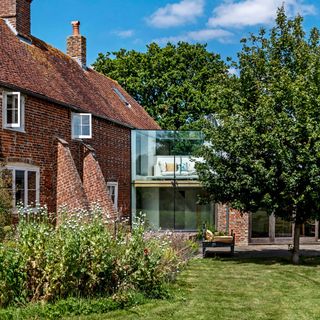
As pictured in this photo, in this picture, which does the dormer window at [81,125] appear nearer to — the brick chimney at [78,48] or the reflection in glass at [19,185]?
the reflection in glass at [19,185]

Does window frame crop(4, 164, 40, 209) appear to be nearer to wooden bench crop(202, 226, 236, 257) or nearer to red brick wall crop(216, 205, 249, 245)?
wooden bench crop(202, 226, 236, 257)

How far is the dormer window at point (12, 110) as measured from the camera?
51.3 ft

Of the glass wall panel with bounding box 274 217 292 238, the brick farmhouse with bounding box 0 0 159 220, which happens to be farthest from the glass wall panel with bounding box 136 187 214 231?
the glass wall panel with bounding box 274 217 292 238

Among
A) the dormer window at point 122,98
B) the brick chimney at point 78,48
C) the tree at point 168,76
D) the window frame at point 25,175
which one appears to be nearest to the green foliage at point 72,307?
the window frame at point 25,175

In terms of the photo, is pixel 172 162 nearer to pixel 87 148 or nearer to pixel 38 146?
pixel 87 148

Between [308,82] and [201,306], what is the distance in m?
8.17

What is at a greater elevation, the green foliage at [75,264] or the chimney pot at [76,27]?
the chimney pot at [76,27]

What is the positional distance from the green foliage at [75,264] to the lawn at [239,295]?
687 millimetres

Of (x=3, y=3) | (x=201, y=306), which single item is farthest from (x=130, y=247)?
(x=3, y=3)

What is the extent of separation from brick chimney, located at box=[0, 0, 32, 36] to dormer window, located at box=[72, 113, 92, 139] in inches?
159

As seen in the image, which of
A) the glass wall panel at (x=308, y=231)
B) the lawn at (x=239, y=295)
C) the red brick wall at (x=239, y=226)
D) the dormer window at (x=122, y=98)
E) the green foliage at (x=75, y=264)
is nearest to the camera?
the green foliage at (x=75, y=264)

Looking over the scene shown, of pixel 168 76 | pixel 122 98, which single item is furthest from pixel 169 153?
pixel 168 76

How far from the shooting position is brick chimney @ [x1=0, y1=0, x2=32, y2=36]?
2009 cm

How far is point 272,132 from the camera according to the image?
15.4 meters
